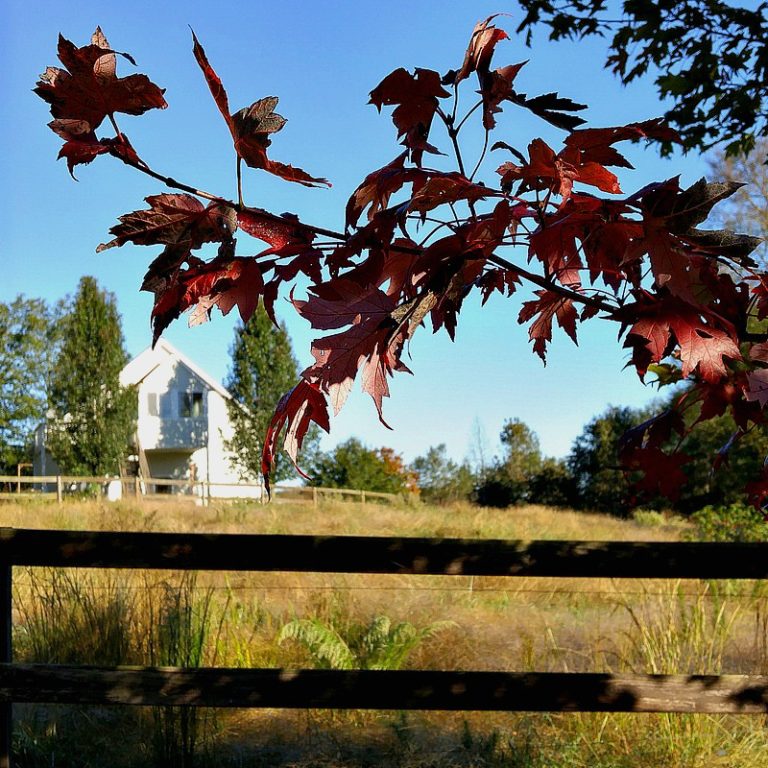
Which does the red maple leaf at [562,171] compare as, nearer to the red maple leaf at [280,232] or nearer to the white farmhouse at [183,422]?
the red maple leaf at [280,232]

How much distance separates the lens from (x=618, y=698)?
180cm

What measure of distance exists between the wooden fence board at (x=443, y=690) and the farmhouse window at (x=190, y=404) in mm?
26555

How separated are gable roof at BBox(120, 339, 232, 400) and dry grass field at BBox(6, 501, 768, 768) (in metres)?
22.7

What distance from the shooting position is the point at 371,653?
3.92 metres

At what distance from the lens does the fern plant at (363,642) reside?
3.67 meters

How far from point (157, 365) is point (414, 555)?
27.7m

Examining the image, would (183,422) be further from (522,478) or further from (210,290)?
(210,290)

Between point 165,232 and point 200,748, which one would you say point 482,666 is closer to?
point 200,748

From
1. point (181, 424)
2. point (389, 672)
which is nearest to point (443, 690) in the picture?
point (389, 672)

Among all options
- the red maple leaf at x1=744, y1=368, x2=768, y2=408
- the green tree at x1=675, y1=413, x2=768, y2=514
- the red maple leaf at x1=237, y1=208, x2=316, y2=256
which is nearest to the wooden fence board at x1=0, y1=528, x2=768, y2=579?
the red maple leaf at x1=744, y1=368, x2=768, y2=408

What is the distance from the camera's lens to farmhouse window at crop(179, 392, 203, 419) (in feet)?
91.4

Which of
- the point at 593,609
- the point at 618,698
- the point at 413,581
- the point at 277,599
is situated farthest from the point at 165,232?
the point at 593,609

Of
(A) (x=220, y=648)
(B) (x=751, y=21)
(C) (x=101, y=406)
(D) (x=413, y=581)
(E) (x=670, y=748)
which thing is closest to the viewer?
(E) (x=670, y=748)

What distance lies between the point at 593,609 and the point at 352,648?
7.85 ft
